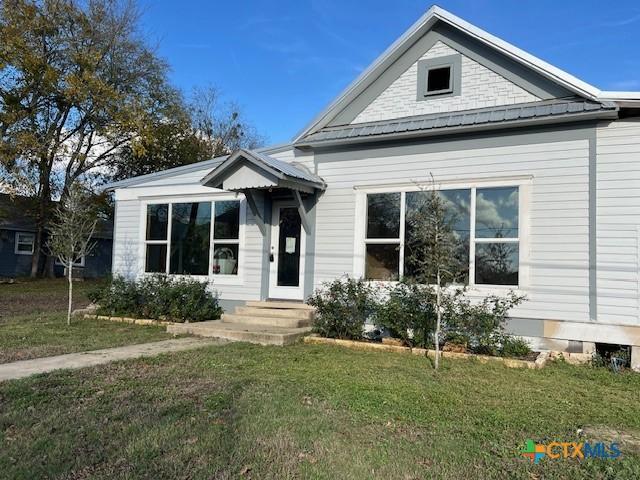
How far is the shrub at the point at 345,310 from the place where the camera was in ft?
29.2

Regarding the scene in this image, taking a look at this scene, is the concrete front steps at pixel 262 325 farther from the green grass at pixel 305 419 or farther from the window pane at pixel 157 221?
the window pane at pixel 157 221

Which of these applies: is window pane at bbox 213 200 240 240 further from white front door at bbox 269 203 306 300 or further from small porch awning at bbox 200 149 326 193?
small porch awning at bbox 200 149 326 193

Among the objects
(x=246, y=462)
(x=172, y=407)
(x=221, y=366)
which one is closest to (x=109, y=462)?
(x=246, y=462)

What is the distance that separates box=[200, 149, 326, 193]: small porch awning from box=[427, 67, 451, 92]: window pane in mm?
2798

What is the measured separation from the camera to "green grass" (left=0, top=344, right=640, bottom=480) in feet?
11.8

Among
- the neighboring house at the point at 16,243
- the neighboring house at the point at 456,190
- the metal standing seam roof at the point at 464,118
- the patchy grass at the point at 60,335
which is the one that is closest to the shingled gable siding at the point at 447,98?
the neighboring house at the point at 456,190

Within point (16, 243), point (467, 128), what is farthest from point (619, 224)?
point (16, 243)

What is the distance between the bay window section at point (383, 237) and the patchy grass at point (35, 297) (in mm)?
8455

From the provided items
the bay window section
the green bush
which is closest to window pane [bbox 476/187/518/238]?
the bay window section

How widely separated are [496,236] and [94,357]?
6.54 m

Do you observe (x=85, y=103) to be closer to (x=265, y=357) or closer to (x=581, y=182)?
(x=265, y=357)

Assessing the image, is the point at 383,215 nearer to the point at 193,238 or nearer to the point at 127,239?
the point at 193,238

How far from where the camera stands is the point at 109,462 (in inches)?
142

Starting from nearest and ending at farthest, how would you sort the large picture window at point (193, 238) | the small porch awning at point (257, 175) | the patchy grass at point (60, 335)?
the patchy grass at point (60, 335)
the small porch awning at point (257, 175)
the large picture window at point (193, 238)
